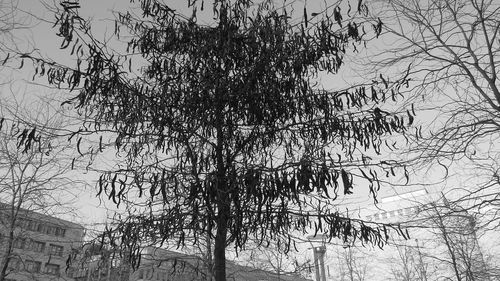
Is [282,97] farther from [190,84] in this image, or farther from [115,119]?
[115,119]

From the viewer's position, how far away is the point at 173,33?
4.78 m

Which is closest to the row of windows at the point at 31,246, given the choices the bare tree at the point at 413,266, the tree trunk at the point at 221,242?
the tree trunk at the point at 221,242

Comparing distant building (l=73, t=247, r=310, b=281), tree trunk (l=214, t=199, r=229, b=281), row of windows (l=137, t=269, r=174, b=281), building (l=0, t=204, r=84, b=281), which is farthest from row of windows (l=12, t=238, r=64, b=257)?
tree trunk (l=214, t=199, r=229, b=281)

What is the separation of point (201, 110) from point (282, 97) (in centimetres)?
104

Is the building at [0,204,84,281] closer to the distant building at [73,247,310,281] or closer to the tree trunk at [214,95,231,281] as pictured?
the distant building at [73,247,310,281]

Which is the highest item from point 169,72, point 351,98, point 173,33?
point 173,33

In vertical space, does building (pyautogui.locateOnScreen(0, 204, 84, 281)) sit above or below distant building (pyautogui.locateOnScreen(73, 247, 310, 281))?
above

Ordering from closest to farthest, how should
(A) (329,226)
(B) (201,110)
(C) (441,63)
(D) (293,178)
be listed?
1. (D) (293,178)
2. (A) (329,226)
3. (B) (201,110)
4. (C) (441,63)

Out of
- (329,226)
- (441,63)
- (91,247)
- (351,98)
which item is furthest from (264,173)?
(441,63)

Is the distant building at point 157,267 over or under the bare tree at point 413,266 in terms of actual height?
under

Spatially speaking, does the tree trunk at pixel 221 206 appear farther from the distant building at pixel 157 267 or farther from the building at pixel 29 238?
the building at pixel 29 238

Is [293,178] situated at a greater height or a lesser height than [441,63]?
lesser

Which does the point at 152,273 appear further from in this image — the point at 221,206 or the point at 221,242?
the point at 221,206

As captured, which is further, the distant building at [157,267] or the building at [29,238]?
the building at [29,238]
